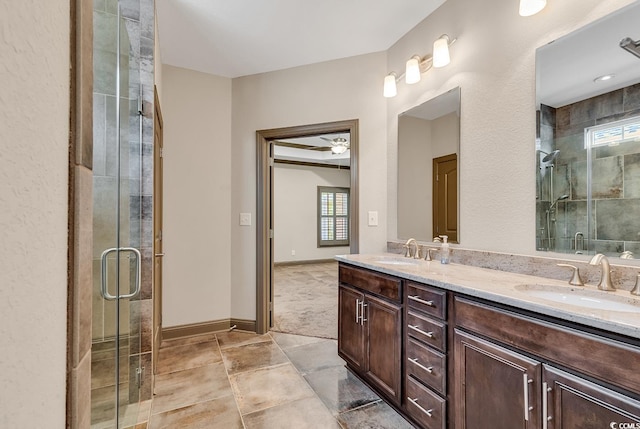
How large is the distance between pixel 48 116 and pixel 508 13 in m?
2.29

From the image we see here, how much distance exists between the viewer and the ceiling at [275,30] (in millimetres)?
2295

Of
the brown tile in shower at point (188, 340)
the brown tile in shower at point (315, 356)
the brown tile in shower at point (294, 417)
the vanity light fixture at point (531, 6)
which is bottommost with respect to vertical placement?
the brown tile in shower at point (294, 417)

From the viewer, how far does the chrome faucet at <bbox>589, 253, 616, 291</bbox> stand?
129cm

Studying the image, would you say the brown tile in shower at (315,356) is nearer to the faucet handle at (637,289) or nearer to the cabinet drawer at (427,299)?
the cabinet drawer at (427,299)

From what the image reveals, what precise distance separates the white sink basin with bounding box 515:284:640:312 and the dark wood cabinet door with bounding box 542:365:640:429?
11.3 inches

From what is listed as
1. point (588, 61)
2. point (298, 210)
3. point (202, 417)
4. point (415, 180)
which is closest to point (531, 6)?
point (588, 61)

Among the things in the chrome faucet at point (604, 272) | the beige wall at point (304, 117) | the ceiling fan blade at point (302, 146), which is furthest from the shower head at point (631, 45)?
the ceiling fan blade at point (302, 146)

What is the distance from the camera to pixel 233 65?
312cm

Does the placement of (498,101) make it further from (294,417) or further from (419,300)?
(294,417)

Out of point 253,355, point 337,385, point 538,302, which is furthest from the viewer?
point 253,355

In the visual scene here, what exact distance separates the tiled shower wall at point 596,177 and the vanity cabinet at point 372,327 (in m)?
0.93

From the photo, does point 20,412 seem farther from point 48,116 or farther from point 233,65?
point 233,65

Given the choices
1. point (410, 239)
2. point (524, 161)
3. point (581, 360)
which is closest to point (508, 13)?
point (524, 161)

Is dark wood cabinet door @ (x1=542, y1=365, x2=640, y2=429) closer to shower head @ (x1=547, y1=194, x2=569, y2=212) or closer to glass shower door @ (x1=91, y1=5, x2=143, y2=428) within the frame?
shower head @ (x1=547, y1=194, x2=569, y2=212)
